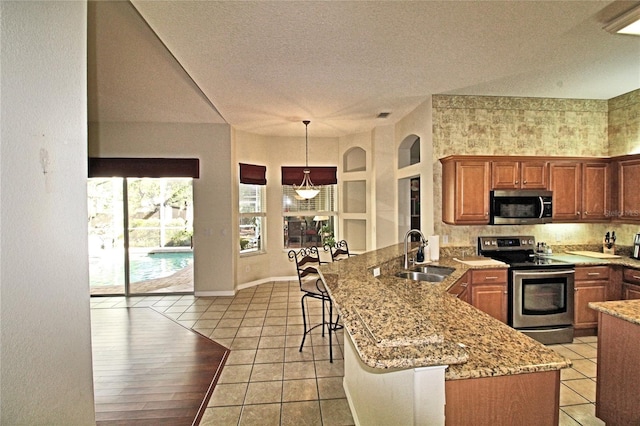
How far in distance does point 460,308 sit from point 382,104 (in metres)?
3.31

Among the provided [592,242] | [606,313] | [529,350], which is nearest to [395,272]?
[606,313]

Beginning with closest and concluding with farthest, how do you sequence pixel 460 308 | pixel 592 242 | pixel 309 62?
pixel 460 308 < pixel 309 62 < pixel 592 242

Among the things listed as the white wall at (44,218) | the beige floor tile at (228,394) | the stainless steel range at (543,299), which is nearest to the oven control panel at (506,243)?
the stainless steel range at (543,299)

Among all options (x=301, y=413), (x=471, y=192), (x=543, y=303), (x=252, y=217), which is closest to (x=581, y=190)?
(x=471, y=192)

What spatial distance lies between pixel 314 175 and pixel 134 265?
376cm

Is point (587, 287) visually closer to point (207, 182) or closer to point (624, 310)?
point (624, 310)

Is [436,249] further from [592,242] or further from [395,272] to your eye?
[592,242]

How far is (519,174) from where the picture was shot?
3.94 metres

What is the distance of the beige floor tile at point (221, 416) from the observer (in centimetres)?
240

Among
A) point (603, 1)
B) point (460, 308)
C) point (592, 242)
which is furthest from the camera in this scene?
point (592, 242)

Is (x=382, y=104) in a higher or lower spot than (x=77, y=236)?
higher

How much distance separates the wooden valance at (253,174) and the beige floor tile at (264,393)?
3.91m

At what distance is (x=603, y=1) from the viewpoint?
88.2 inches

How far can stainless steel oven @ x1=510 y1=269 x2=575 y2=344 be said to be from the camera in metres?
3.54
